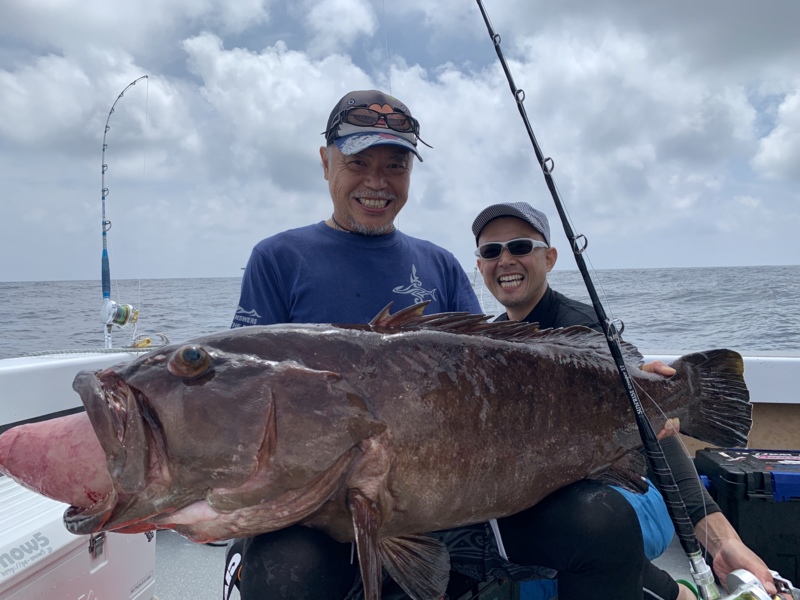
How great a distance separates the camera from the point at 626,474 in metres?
2.14

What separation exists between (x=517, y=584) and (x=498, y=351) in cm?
117

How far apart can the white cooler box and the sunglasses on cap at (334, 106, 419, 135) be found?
202cm

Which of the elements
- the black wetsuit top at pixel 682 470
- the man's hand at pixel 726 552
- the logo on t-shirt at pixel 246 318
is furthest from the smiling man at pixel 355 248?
the man's hand at pixel 726 552

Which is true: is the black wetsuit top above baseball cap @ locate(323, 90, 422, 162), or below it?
below

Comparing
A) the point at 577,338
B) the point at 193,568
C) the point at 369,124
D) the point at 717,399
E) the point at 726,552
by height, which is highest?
the point at 369,124

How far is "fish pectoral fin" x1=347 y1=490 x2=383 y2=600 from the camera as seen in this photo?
1.52m

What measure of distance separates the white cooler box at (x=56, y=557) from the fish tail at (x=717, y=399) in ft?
7.85

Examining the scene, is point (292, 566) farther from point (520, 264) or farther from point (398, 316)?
point (520, 264)

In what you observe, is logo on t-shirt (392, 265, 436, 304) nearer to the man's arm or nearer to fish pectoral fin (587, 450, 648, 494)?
fish pectoral fin (587, 450, 648, 494)

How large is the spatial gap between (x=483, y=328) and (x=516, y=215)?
1.39 metres

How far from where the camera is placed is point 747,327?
44.2ft

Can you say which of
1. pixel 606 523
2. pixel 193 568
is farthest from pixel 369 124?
pixel 193 568

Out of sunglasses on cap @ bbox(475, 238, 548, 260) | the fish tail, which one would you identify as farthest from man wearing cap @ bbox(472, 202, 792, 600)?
the fish tail

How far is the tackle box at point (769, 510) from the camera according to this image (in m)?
3.22
